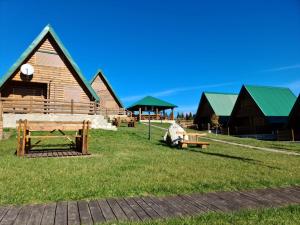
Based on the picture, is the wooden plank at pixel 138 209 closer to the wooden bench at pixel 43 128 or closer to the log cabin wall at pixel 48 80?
the wooden bench at pixel 43 128

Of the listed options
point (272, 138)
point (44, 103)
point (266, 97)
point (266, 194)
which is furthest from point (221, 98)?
point (266, 194)

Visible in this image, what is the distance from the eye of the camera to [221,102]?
46.1 meters

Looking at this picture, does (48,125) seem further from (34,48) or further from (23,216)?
(34,48)

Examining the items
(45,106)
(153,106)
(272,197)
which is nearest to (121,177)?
(272,197)

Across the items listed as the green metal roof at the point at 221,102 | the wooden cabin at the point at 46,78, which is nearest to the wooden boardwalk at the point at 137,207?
the wooden cabin at the point at 46,78

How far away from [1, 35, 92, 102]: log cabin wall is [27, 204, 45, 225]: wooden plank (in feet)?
64.3

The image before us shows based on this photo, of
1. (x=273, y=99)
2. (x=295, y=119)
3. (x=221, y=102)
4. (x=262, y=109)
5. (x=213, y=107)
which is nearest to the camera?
(x=295, y=119)

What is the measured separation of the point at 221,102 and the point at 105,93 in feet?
59.2

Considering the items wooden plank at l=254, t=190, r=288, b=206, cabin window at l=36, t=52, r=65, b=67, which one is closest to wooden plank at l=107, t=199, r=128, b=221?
wooden plank at l=254, t=190, r=288, b=206

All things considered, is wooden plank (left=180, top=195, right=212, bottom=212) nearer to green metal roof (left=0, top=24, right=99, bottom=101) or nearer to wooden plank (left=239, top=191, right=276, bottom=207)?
wooden plank (left=239, top=191, right=276, bottom=207)

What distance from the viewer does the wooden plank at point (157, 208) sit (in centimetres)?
458

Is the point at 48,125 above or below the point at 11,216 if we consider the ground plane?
above

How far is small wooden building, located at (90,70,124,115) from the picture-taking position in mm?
40969

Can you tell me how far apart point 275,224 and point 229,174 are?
154 inches
